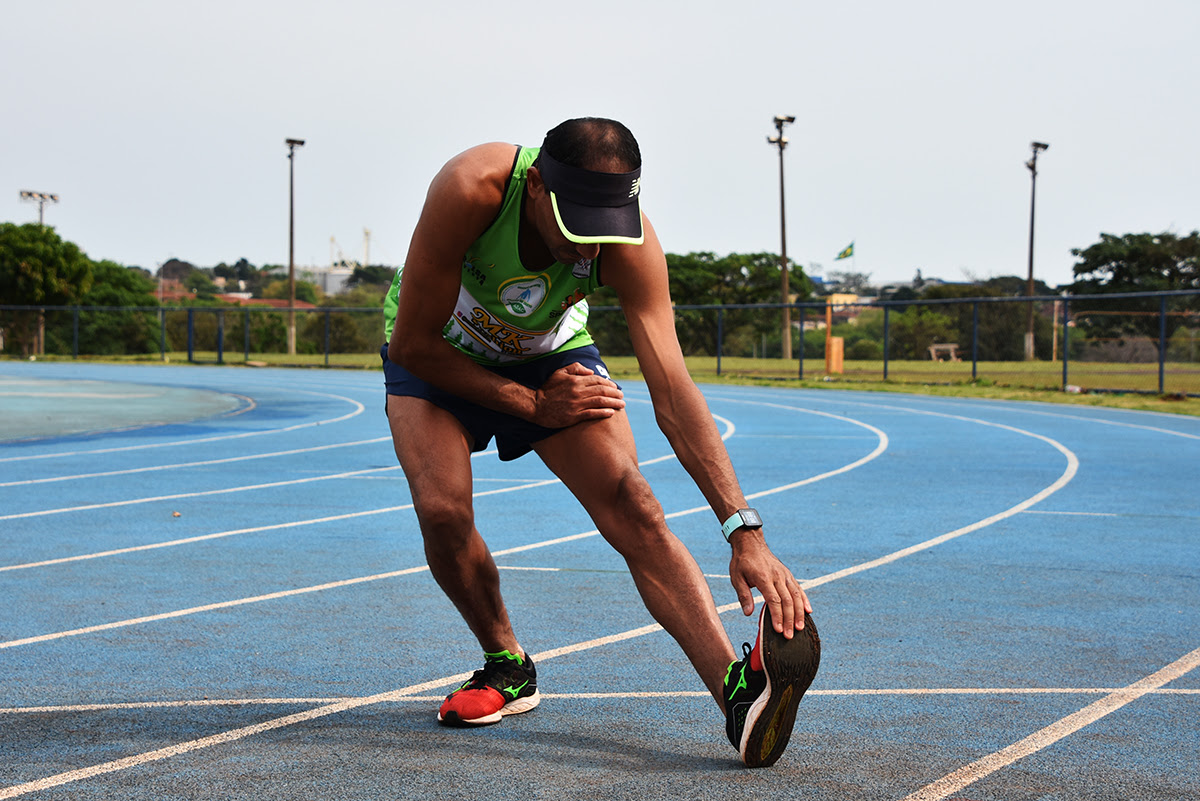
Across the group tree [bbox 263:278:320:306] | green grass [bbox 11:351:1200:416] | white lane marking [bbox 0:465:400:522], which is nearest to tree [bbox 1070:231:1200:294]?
green grass [bbox 11:351:1200:416]

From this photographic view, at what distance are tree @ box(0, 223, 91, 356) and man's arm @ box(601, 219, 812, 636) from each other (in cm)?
4219

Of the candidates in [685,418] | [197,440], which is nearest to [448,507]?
[685,418]

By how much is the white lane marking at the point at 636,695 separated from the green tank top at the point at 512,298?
113cm

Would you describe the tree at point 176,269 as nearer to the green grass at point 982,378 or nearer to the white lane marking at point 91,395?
the green grass at point 982,378

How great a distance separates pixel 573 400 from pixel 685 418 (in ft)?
1.48

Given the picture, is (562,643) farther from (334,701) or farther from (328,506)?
(328,506)

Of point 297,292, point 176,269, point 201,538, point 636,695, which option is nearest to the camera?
point 636,695

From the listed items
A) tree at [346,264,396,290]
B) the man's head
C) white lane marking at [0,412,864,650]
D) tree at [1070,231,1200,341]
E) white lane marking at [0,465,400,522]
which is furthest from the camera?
tree at [346,264,396,290]

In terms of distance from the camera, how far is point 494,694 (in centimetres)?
356

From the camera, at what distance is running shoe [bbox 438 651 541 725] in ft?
11.5

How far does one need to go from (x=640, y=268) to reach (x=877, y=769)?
1.45m

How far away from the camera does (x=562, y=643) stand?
14.9ft

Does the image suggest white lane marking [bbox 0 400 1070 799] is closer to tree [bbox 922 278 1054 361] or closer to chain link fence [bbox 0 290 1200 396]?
chain link fence [bbox 0 290 1200 396]

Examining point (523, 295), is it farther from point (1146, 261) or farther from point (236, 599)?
point (1146, 261)
